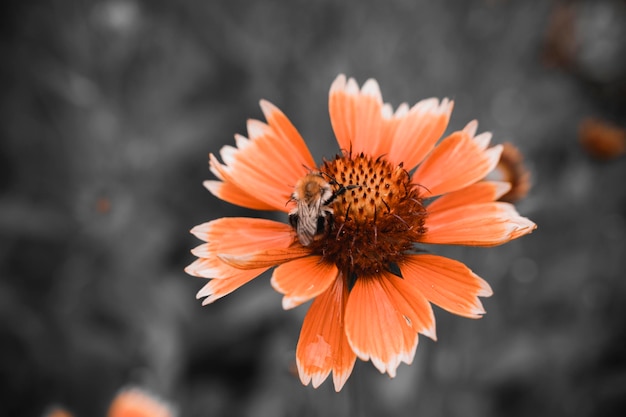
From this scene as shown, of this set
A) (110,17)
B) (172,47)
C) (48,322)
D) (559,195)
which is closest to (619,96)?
(559,195)

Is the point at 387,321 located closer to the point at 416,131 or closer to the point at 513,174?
the point at 416,131

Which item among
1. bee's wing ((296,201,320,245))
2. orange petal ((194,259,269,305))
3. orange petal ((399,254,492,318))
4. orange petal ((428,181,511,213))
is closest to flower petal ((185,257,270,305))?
orange petal ((194,259,269,305))

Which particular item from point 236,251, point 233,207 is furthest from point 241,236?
point 233,207

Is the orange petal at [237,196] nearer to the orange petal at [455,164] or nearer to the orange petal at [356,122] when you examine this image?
the orange petal at [356,122]

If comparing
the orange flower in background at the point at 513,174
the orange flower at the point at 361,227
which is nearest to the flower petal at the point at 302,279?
the orange flower at the point at 361,227

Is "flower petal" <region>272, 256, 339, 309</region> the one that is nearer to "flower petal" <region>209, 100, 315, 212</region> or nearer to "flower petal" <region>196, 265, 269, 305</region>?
"flower petal" <region>196, 265, 269, 305</region>

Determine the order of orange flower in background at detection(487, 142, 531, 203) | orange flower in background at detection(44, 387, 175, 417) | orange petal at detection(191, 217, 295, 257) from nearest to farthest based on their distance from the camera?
orange petal at detection(191, 217, 295, 257), orange flower in background at detection(487, 142, 531, 203), orange flower in background at detection(44, 387, 175, 417)
